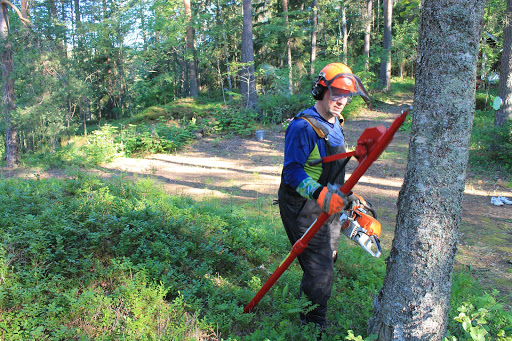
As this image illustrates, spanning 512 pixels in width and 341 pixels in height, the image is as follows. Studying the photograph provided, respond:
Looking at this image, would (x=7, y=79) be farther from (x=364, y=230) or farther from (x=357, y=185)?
(x=364, y=230)

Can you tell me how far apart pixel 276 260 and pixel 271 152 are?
8802 mm

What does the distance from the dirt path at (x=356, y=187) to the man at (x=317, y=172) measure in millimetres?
2484

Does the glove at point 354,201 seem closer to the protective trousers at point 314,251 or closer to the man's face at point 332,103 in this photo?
the protective trousers at point 314,251

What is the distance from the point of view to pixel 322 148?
2.66 meters

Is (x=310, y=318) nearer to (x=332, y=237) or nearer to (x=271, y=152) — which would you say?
(x=332, y=237)

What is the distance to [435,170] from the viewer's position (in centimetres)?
212

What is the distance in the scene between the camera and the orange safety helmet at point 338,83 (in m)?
2.54

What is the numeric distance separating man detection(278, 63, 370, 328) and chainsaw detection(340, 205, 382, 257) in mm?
113

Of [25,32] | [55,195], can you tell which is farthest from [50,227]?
[25,32]

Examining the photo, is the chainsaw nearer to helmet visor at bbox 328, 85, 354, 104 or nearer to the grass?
the grass

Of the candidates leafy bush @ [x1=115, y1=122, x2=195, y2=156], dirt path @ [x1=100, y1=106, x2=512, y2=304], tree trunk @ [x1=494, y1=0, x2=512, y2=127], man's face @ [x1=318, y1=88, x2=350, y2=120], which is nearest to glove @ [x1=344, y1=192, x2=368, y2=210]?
man's face @ [x1=318, y1=88, x2=350, y2=120]

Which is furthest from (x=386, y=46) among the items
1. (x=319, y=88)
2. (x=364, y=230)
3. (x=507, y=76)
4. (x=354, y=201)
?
(x=364, y=230)

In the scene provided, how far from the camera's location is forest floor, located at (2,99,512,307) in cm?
502

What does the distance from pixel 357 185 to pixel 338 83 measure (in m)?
6.88
